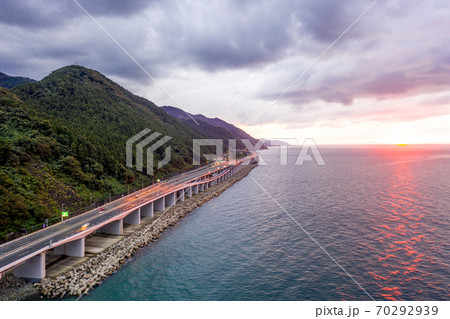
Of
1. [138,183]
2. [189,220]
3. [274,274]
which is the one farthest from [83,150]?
[274,274]

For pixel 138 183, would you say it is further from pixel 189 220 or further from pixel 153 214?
pixel 189 220

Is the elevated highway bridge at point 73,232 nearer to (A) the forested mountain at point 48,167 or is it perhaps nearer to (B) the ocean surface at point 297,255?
(A) the forested mountain at point 48,167

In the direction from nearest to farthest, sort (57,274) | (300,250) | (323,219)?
1. (57,274)
2. (300,250)
3. (323,219)

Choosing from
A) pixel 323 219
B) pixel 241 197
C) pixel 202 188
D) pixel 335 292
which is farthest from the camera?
pixel 202 188

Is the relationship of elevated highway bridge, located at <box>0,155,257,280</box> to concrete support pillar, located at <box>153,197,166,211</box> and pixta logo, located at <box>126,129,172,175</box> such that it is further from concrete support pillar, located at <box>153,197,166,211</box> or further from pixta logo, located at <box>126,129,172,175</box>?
pixta logo, located at <box>126,129,172,175</box>

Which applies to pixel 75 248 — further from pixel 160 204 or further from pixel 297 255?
pixel 297 255

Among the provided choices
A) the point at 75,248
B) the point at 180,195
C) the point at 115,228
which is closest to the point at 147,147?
the point at 180,195

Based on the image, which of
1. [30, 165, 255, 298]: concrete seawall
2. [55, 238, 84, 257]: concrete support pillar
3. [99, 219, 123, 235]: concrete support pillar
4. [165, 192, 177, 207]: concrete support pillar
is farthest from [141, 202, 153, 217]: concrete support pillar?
[55, 238, 84, 257]: concrete support pillar
